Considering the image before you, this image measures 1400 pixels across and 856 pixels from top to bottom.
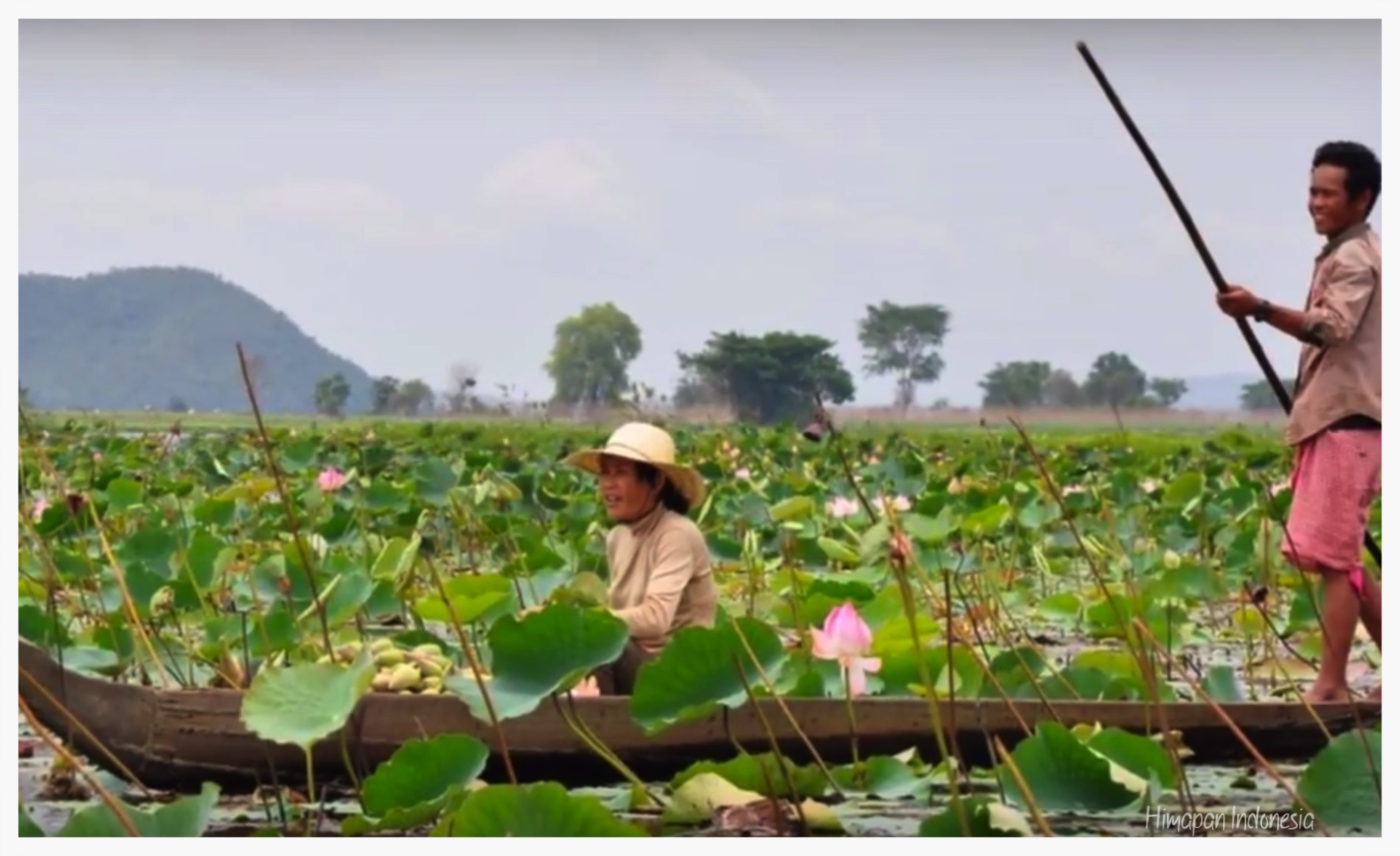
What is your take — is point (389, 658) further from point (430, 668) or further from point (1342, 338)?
point (1342, 338)

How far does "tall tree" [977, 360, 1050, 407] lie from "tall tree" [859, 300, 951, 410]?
112 cm

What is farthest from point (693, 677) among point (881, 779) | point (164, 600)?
point (164, 600)

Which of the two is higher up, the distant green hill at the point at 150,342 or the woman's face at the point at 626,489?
the distant green hill at the point at 150,342

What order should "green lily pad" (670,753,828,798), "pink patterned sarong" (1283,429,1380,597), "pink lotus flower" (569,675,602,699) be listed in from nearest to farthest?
1. "green lily pad" (670,753,828,798)
2. "pink lotus flower" (569,675,602,699)
3. "pink patterned sarong" (1283,429,1380,597)

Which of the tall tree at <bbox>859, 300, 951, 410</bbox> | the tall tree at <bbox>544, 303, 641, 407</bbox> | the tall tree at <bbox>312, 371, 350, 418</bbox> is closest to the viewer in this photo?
the tall tree at <bbox>312, 371, 350, 418</bbox>

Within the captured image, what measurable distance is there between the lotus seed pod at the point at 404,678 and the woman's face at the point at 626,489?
33 centimetres

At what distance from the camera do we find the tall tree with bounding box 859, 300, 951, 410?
3619cm

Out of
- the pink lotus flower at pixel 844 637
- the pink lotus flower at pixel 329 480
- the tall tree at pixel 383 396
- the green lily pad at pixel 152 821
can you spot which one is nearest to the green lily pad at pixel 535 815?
the green lily pad at pixel 152 821

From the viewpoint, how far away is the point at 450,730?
93.1 inches

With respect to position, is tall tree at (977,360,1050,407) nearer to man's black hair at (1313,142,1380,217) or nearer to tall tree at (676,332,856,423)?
tall tree at (676,332,856,423)

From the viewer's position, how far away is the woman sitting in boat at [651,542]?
2562mm

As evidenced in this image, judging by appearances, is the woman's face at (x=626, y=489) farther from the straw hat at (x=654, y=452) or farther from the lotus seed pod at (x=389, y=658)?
the lotus seed pod at (x=389, y=658)

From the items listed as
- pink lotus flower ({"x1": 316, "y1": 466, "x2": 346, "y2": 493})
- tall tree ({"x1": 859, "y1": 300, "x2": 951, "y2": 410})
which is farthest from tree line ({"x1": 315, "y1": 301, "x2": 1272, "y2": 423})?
pink lotus flower ({"x1": 316, "y1": 466, "x2": 346, "y2": 493})
